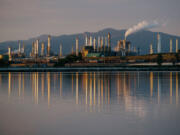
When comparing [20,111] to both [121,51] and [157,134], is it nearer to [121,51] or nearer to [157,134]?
[157,134]

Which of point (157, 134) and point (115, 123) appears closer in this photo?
point (157, 134)

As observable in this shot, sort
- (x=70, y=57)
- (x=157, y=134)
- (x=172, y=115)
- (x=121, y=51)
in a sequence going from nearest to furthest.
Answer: (x=157, y=134), (x=172, y=115), (x=70, y=57), (x=121, y=51)

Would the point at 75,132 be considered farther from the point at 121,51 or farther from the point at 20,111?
the point at 121,51

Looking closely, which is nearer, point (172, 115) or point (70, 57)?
point (172, 115)

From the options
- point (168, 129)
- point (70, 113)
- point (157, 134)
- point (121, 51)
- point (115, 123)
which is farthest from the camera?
point (121, 51)

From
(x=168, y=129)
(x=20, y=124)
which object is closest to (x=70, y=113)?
(x=20, y=124)

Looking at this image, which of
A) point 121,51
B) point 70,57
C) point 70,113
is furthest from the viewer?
point 121,51

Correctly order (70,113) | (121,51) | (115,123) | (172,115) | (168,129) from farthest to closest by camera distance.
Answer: (121,51), (70,113), (172,115), (115,123), (168,129)

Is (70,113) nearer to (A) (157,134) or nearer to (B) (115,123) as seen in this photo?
(B) (115,123)

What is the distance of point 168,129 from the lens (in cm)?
969

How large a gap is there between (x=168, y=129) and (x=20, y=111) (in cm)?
702

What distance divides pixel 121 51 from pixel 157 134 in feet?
486

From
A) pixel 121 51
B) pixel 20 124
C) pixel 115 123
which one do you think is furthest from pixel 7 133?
pixel 121 51

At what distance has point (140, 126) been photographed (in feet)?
33.1
